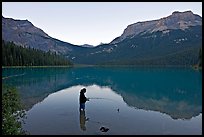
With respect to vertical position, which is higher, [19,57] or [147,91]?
[19,57]

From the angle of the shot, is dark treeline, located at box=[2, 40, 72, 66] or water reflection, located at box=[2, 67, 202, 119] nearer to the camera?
water reflection, located at box=[2, 67, 202, 119]

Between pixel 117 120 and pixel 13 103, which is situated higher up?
pixel 13 103

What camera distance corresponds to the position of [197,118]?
2491 centimetres

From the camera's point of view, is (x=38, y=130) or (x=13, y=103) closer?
(x=13, y=103)

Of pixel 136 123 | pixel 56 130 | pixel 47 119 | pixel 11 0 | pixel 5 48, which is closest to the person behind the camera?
pixel 11 0

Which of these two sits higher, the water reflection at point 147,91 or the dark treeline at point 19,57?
the dark treeline at point 19,57

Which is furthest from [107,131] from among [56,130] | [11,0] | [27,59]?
[27,59]

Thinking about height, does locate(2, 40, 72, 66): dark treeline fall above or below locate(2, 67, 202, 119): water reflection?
above

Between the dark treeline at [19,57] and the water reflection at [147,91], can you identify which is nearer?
the water reflection at [147,91]

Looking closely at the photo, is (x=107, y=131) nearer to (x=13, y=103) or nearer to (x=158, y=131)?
(x=158, y=131)

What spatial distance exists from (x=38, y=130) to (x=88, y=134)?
3.87 meters

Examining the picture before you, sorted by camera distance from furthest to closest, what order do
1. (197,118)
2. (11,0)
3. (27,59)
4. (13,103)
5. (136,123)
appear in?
1. (27,59)
2. (197,118)
3. (136,123)
4. (13,103)
5. (11,0)

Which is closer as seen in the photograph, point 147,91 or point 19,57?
point 147,91


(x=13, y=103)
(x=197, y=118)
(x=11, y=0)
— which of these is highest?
(x=11, y=0)
